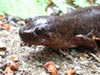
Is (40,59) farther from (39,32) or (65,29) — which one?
(65,29)

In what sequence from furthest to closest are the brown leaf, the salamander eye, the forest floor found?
1. the salamander eye
2. the forest floor
3. the brown leaf

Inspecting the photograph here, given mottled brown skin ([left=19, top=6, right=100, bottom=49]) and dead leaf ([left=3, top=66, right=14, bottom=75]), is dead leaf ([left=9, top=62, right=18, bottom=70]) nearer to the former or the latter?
dead leaf ([left=3, top=66, right=14, bottom=75])

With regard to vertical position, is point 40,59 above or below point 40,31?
below

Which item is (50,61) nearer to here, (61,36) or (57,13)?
(61,36)

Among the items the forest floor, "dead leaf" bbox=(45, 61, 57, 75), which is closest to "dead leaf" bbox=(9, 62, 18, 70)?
the forest floor

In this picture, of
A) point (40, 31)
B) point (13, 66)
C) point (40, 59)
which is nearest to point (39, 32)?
point (40, 31)

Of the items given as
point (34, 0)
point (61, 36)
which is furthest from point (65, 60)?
point (34, 0)
